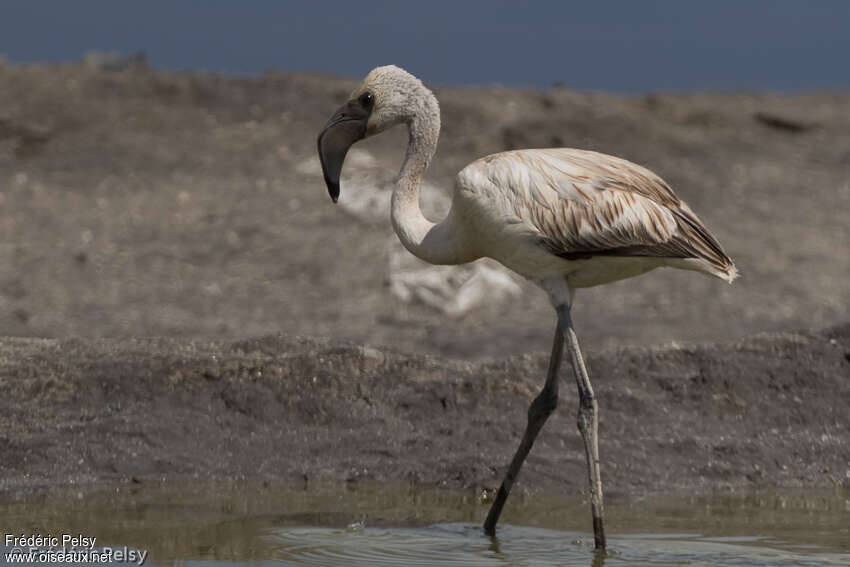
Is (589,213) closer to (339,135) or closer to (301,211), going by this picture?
(339,135)

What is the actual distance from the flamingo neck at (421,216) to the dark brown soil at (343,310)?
1.42 m

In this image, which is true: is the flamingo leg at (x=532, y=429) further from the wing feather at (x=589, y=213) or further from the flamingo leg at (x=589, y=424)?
the wing feather at (x=589, y=213)

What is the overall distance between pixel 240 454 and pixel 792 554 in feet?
9.79

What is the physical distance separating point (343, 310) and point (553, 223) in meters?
7.30

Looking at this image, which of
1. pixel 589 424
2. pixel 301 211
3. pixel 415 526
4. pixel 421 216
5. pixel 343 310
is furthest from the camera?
pixel 301 211

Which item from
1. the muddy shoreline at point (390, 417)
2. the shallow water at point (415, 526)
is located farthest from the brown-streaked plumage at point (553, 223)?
the muddy shoreline at point (390, 417)

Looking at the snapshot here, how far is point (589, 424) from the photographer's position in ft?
20.8

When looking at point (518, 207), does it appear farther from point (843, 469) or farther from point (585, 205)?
point (843, 469)

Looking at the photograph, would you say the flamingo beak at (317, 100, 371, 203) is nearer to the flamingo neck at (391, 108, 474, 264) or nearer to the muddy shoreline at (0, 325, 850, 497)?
the flamingo neck at (391, 108, 474, 264)

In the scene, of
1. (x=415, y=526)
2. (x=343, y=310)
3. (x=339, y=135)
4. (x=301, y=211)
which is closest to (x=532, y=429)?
(x=415, y=526)

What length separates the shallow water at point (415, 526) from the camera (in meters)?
5.89

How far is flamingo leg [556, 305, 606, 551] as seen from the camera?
6074mm

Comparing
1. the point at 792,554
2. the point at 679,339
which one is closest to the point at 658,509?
the point at 792,554

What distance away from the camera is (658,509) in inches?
274
